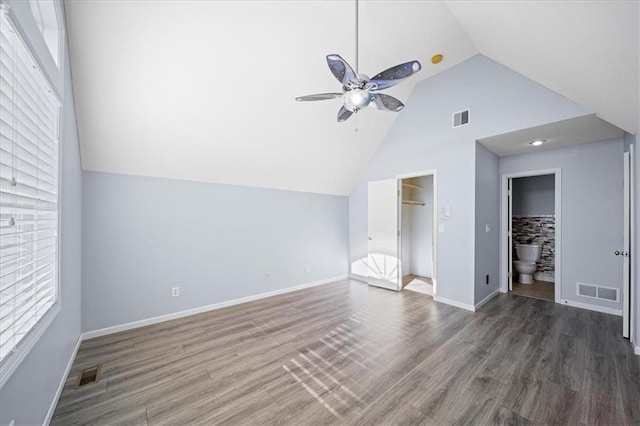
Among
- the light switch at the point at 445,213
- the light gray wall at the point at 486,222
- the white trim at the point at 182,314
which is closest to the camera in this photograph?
the white trim at the point at 182,314

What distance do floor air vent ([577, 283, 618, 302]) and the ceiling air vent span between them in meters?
2.95

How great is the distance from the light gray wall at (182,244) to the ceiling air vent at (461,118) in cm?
276

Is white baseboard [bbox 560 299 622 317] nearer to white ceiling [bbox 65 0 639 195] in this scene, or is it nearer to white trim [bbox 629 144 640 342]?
white trim [bbox 629 144 640 342]

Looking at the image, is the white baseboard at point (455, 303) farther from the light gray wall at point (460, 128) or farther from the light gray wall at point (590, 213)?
the light gray wall at point (590, 213)

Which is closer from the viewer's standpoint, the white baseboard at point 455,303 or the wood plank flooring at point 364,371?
the wood plank flooring at point 364,371

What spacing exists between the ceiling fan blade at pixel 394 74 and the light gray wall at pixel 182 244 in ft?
→ 9.11

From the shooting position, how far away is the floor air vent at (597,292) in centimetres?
334

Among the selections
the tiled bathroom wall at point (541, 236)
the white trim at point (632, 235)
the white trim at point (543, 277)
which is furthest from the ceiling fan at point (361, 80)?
the white trim at point (543, 277)

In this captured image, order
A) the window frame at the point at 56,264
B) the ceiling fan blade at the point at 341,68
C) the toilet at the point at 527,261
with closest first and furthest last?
the window frame at the point at 56,264
the ceiling fan blade at the point at 341,68
the toilet at the point at 527,261

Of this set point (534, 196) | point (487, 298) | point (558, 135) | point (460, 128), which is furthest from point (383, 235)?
point (534, 196)

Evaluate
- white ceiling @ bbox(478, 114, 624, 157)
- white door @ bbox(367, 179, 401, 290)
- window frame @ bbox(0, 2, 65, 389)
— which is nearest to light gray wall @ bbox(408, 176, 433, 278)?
white door @ bbox(367, 179, 401, 290)

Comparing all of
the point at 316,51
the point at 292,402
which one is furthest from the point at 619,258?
the point at 316,51

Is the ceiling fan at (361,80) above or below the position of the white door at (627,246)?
above

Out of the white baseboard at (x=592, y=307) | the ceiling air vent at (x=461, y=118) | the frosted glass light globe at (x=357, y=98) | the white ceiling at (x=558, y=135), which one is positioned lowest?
the white baseboard at (x=592, y=307)
